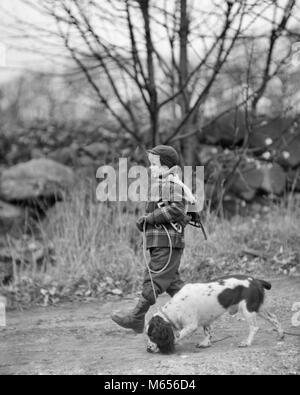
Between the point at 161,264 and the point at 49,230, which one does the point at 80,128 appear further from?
the point at 161,264

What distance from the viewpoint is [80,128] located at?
11602 millimetres

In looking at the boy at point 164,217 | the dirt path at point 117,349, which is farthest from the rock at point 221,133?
the boy at point 164,217

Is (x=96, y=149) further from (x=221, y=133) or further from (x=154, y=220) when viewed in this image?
(x=154, y=220)

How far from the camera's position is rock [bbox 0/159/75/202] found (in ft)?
30.2

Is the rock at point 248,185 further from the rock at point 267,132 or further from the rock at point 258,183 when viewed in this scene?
the rock at point 267,132

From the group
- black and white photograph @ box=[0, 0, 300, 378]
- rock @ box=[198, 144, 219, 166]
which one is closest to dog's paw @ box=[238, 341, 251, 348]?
black and white photograph @ box=[0, 0, 300, 378]

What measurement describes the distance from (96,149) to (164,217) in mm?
6293

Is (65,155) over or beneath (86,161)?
over

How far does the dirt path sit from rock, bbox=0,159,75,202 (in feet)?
11.4

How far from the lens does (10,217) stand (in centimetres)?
911

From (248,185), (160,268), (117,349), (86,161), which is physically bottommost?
(117,349)

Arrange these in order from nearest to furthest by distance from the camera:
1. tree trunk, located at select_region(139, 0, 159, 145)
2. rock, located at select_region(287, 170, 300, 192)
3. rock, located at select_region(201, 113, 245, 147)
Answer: tree trunk, located at select_region(139, 0, 159, 145) < rock, located at select_region(287, 170, 300, 192) < rock, located at select_region(201, 113, 245, 147)

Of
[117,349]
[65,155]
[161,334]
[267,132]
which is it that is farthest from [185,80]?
[161,334]

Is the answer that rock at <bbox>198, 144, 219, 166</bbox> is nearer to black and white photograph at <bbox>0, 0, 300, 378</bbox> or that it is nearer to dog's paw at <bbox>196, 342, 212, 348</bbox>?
black and white photograph at <bbox>0, 0, 300, 378</bbox>
